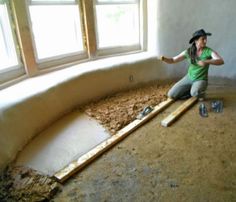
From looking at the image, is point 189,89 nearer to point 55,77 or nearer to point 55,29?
point 55,77

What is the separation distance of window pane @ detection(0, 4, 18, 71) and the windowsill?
257 mm

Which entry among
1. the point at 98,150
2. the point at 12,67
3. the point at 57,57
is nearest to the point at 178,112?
the point at 98,150

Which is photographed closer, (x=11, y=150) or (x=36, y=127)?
(x=11, y=150)

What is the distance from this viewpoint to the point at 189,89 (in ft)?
10.2

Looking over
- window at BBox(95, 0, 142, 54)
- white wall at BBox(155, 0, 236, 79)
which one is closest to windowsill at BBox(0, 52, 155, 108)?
window at BBox(95, 0, 142, 54)

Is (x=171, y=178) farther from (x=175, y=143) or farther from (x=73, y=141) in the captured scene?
(x=73, y=141)

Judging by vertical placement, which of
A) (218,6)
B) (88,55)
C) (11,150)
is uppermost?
(218,6)

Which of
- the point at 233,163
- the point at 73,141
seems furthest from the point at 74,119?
the point at 233,163

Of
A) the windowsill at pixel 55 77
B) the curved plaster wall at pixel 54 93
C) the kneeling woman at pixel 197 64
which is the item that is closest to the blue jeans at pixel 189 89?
the kneeling woman at pixel 197 64

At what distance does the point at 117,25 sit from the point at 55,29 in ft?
3.38

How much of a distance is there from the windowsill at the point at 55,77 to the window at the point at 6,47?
0.59 feet

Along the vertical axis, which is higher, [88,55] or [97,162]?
[88,55]

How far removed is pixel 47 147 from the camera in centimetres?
208

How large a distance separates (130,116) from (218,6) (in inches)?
80.7
